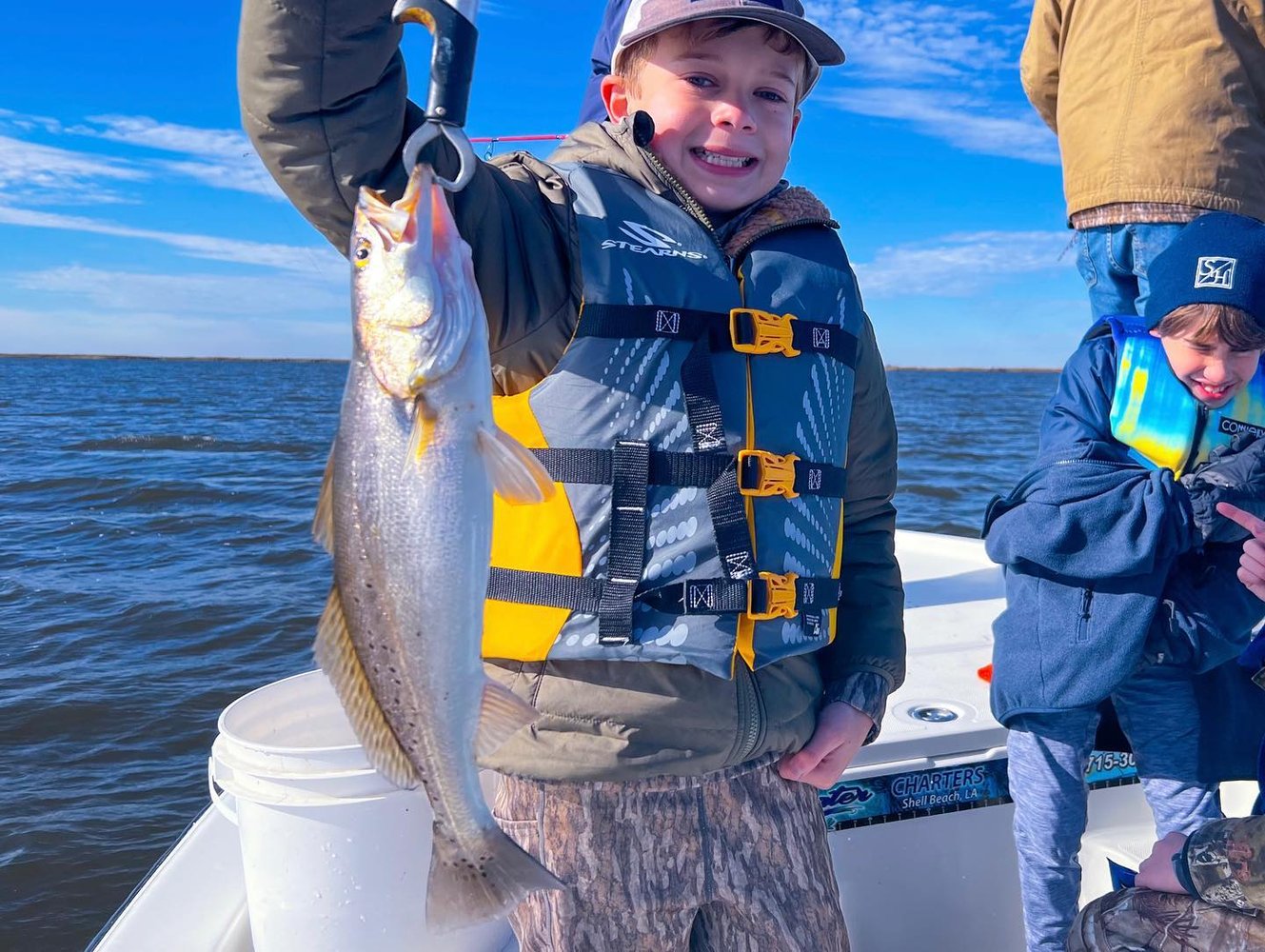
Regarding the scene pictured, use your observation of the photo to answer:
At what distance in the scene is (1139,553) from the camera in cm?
287

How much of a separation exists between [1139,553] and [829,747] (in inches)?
48.6

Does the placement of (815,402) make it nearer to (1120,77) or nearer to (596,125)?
(596,125)

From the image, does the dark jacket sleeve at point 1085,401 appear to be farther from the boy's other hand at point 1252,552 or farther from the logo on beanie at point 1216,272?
the boy's other hand at point 1252,552

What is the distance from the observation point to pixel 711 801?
7.13 ft

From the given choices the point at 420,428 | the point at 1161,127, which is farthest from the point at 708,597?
the point at 1161,127

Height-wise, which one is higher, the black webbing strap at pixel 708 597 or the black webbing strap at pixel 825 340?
the black webbing strap at pixel 825 340

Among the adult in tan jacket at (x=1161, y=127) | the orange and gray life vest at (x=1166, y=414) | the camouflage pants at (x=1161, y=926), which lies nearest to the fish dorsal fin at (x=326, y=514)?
the camouflage pants at (x=1161, y=926)

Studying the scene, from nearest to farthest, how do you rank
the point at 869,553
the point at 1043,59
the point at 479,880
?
the point at 479,880
the point at 869,553
the point at 1043,59

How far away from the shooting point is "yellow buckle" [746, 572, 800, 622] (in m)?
2.11

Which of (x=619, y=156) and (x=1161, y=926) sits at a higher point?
(x=619, y=156)

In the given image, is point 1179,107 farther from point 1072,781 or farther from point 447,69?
point 447,69

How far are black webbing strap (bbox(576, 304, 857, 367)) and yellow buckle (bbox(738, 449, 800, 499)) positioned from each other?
0.25 metres

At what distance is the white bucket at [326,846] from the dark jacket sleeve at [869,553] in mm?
1263

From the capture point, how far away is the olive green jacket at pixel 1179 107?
339cm
